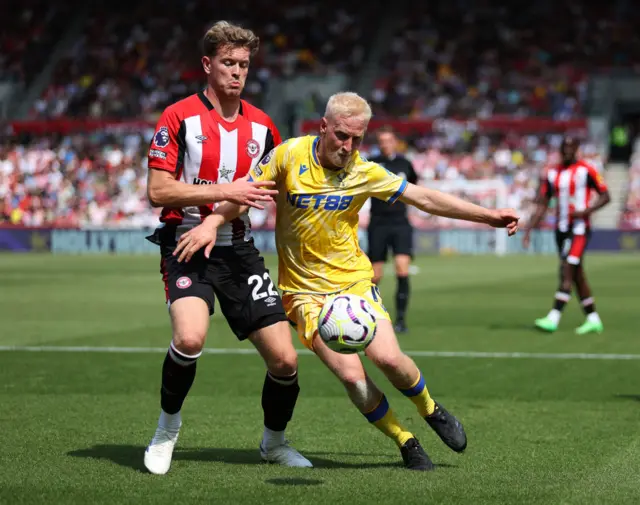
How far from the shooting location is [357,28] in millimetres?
45938

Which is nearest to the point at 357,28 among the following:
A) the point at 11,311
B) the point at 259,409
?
the point at 11,311

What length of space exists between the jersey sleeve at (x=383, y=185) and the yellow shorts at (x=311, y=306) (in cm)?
52

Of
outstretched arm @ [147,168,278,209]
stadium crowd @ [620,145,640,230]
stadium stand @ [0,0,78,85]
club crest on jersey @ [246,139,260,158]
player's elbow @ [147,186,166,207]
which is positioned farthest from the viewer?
stadium stand @ [0,0,78,85]

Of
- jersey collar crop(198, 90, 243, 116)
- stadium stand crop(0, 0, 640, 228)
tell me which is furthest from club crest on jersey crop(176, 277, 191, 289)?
stadium stand crop(0, 0, 640, 228)

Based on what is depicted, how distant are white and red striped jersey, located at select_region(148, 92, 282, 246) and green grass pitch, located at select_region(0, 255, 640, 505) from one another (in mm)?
1406

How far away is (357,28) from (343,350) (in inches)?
1610

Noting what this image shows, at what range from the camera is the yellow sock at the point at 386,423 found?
6.59 metres

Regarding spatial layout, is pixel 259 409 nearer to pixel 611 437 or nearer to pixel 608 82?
pixel 611 437

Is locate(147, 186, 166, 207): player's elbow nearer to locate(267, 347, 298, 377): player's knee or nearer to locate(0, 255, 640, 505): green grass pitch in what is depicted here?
locate(267, 347, 298, 377): player's knee

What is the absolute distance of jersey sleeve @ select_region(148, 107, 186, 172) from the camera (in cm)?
647

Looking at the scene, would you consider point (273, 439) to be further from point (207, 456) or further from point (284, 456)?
point (207, 456)

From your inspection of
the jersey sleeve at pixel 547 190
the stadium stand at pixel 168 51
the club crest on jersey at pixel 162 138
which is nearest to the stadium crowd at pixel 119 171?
the stadium stand at pixel 168 51

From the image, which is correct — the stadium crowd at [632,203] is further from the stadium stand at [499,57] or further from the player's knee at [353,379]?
the player's knee at [353,379]

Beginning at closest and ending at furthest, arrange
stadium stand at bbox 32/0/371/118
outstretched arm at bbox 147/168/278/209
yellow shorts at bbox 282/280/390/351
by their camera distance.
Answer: outstretched arm at bbox 147/168/278/209
yellow shorts at bbox 282/280/390/351
stadium stand at bbox 32/0/371/118
